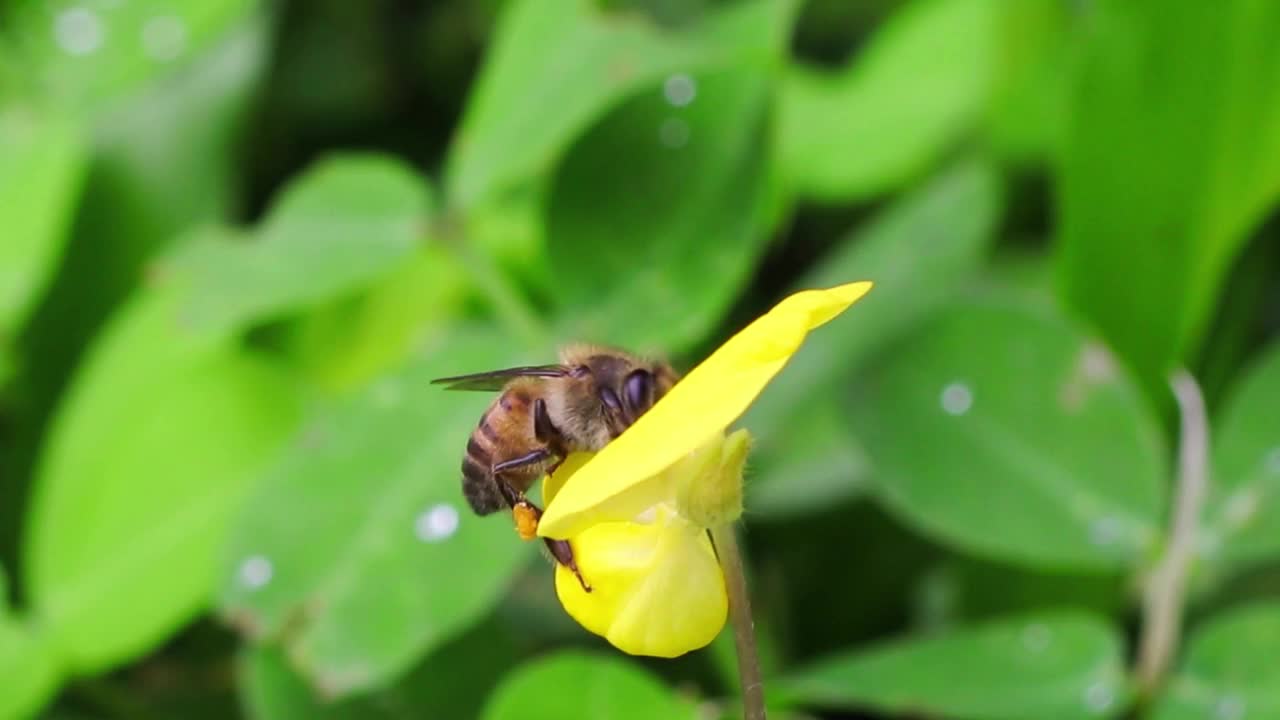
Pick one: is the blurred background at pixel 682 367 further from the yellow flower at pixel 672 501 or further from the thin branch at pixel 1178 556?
the yellow flower at pixel 672 501

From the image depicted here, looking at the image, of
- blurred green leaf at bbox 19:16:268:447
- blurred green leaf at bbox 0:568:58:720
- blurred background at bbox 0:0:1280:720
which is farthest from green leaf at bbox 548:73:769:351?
blurred green leaf at bbox 19:16:268:447

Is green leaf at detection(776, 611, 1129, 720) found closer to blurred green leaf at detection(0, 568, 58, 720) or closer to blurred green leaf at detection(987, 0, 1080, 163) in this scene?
blurred green leaf at detection(0, 568, 58, 720)

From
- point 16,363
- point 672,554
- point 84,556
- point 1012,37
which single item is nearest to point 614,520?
point 672,554

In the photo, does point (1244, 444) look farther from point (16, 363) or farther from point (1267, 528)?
point (16, 363)

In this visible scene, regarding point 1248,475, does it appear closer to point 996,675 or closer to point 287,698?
point 996,675

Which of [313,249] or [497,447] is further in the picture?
[313,249]

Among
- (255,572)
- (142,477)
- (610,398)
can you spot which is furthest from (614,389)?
(142,477)
